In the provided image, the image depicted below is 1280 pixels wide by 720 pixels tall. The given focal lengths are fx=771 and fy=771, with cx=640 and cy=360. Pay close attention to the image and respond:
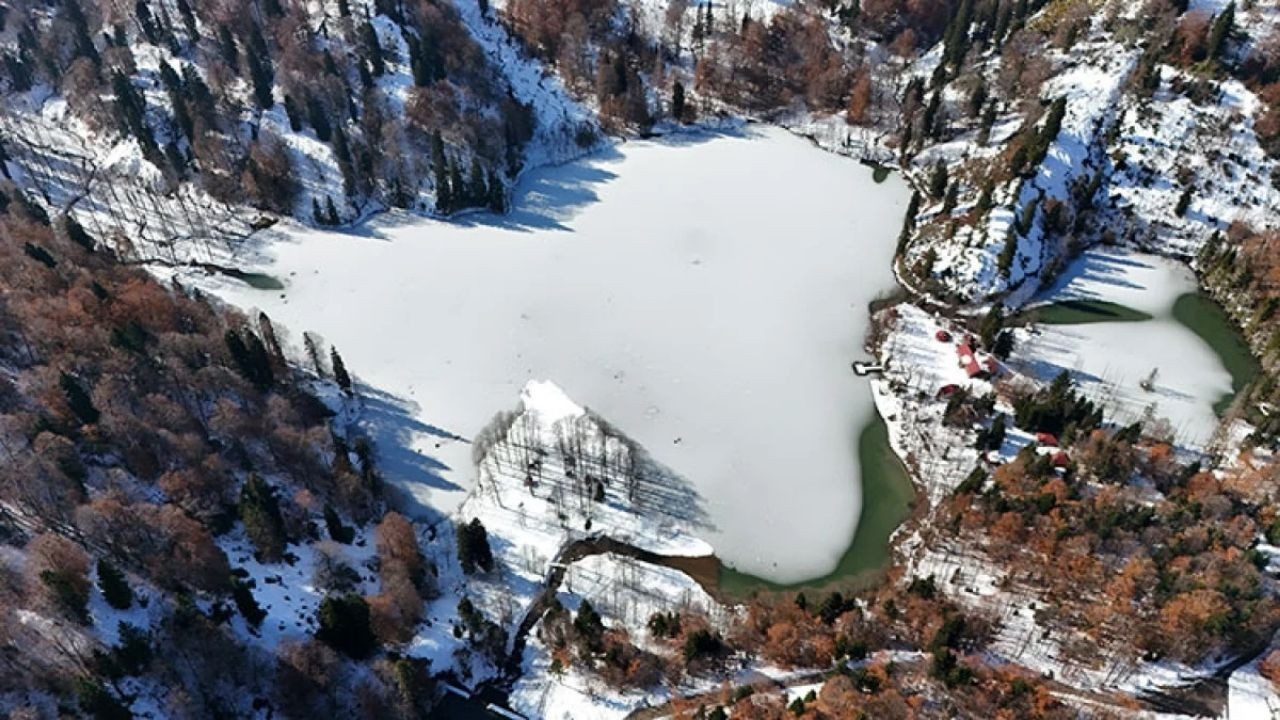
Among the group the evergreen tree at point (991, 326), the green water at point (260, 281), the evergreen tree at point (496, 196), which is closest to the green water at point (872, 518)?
the evergreen tree at point (991, 326)

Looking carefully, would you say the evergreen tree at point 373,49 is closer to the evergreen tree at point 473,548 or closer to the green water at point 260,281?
the green water at point 260,281

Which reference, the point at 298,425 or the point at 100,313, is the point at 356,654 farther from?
the point at 100,313

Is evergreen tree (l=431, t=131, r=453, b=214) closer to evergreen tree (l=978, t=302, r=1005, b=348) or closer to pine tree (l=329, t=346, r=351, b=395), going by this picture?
pine tree (l=329, t=346, r=351, b=395)

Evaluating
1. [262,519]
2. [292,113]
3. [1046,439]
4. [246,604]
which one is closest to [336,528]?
[262,519]

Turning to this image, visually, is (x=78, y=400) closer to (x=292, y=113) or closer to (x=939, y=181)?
(x=292, y=113)

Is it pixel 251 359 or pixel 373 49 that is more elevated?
pixel 373 49

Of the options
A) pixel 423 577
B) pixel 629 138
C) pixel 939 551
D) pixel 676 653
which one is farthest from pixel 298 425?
pixel 629 138

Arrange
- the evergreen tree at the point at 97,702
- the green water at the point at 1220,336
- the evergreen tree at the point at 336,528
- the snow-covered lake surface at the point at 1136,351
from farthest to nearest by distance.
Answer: the green water at the point at 1220,336 < the snow-covered lake surface at the point at 1136,351 < the evergreen tree at the point at 336,528 < the evergreen tree at the point at 97,702
